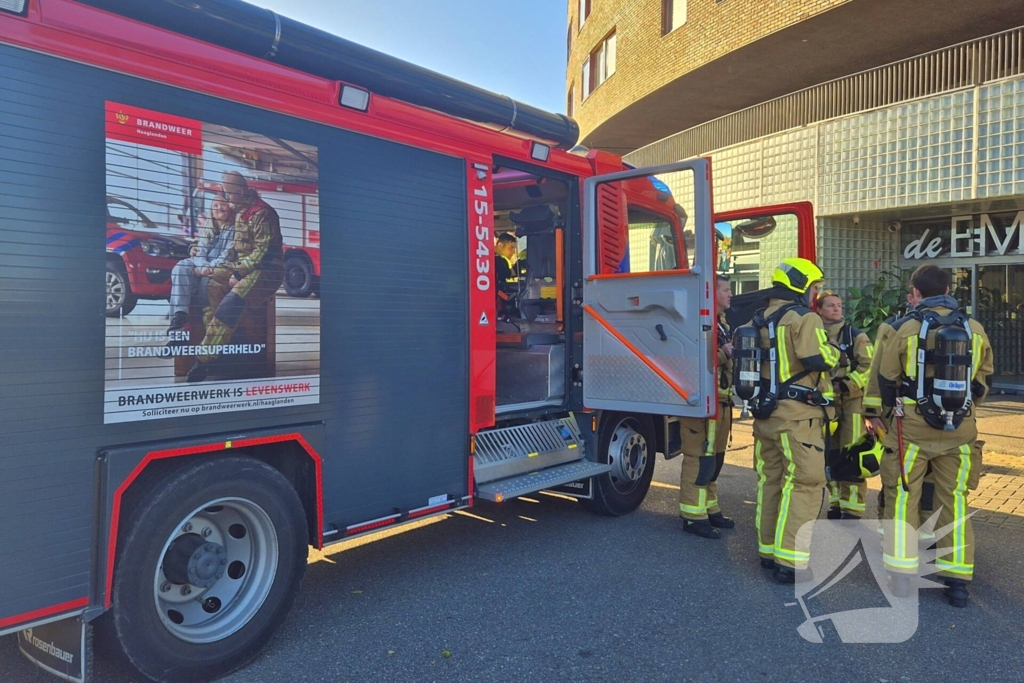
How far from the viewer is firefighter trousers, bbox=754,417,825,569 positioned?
186 inches

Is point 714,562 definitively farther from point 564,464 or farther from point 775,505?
point 564,464

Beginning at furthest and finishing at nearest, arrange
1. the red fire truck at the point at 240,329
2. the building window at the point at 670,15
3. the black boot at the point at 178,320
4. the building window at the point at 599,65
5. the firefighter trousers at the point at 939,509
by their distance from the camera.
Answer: the building window at the point at 599,65
the building window at the point at 670,15
the firefighter trousers at the point at 939,509
the black boot at the point at 178,320
the red fire truck at the point at 240,329

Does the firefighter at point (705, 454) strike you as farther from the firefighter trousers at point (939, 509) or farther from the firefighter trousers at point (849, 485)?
the firefighter trousers at point (939, 509)

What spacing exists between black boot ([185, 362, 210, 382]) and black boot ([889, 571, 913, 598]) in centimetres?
405

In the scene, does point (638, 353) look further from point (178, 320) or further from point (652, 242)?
point (178, 320)

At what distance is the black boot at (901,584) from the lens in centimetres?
461

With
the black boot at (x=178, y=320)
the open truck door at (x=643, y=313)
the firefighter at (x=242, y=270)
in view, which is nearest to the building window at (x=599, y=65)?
the open truck door at (x=643, y=313)

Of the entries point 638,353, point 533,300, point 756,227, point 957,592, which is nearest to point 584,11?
point 756,227

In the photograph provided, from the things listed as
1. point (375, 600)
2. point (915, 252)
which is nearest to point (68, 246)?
point (375, 600)

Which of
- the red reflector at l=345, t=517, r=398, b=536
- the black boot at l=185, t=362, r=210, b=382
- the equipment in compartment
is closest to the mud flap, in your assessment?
the black boot at l=185, t=362, r=210, b=382

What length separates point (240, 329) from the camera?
3527 millimetres

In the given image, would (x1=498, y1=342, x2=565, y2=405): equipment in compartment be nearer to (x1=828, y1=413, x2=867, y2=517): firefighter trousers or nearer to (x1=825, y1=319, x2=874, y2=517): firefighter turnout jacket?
(x1=825, y1=319, x2=874, y2=517): firefighter turnout jacket

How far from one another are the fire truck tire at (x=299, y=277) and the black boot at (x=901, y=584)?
12.4 feet

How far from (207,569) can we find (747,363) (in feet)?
11.0
